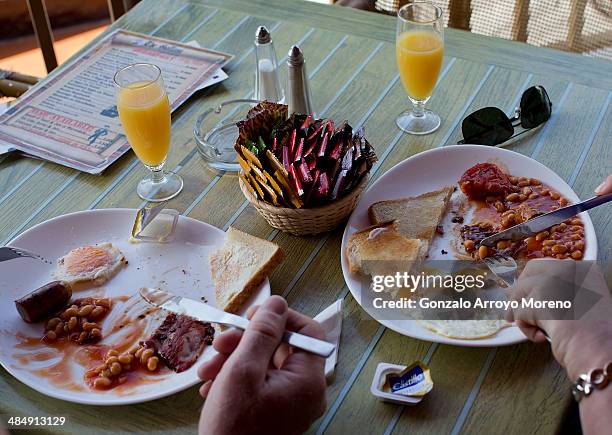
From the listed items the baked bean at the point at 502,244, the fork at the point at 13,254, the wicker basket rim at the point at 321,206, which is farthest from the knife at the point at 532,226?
the fork at the point at 13,254

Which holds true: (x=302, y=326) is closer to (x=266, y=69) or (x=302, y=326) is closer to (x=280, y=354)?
(x=280, y=354)

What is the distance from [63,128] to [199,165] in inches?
14.4

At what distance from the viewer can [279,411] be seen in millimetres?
904

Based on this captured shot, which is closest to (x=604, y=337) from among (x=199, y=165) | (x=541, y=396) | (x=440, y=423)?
(x=541, y=396)

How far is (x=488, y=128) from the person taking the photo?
1515mm

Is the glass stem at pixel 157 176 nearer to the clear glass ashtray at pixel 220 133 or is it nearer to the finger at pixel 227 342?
the clear glass ashtray at pixel 220 133

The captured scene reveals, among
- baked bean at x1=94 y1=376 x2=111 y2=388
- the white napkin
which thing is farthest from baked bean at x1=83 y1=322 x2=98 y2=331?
the white napkin

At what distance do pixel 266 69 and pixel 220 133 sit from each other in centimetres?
19

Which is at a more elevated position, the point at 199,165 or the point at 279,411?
the point at 279,411

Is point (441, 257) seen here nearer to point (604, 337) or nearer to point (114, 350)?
point (604, 337)

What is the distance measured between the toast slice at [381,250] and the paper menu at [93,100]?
64cm

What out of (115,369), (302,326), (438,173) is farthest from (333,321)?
(438,173)

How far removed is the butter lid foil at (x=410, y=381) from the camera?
1013 millimetres

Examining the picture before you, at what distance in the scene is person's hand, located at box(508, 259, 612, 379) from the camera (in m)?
0.97
